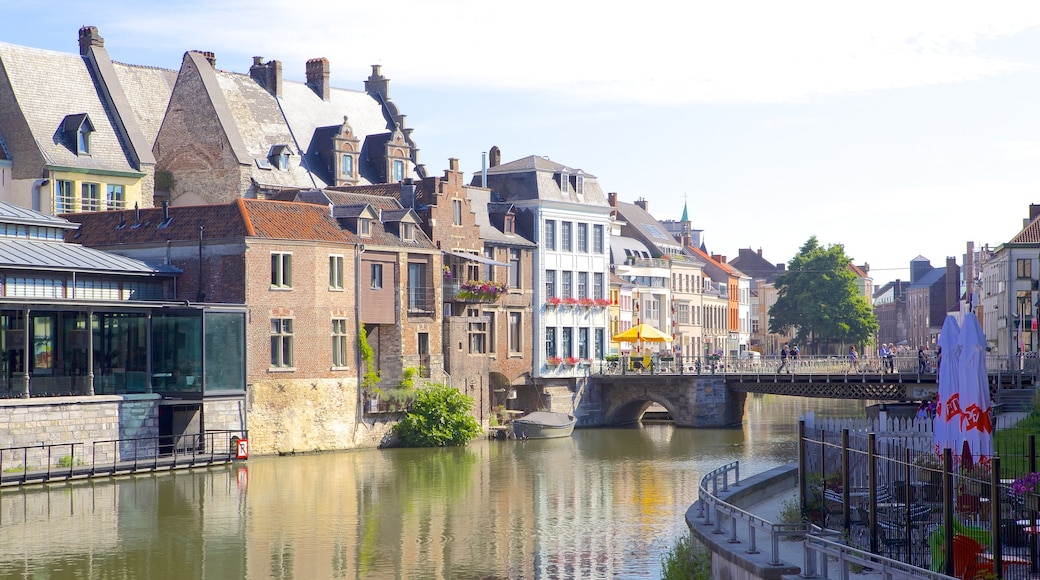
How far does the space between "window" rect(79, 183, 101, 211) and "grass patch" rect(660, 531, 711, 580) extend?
129ft

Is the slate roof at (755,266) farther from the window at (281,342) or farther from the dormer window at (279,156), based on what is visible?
the window at (281,342)

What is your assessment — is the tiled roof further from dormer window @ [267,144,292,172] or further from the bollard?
the bollard

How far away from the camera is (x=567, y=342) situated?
6594 cm

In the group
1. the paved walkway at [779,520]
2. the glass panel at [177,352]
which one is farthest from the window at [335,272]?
the paved walkway at [779,520]

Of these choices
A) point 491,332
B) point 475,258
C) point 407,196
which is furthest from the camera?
point 491,332

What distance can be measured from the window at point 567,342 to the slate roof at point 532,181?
611 cm

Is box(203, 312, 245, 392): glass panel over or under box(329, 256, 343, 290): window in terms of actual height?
under

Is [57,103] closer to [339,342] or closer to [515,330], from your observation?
[339,342]

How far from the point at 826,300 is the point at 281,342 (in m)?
53.2

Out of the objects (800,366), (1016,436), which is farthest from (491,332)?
(1016,436)

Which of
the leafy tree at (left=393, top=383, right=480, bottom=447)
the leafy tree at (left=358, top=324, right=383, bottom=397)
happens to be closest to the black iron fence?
the leafy tree at (left=393, top=383, right=480, bottom=447)

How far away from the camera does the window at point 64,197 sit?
54.8 m

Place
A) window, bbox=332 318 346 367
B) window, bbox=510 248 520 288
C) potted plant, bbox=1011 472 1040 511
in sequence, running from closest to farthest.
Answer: potted plant, bbox=1011 472 1040 511 < window, bbox=332 318 346 367 < window, bbox=510 248 520 288

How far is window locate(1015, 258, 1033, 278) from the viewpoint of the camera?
79500 mm
